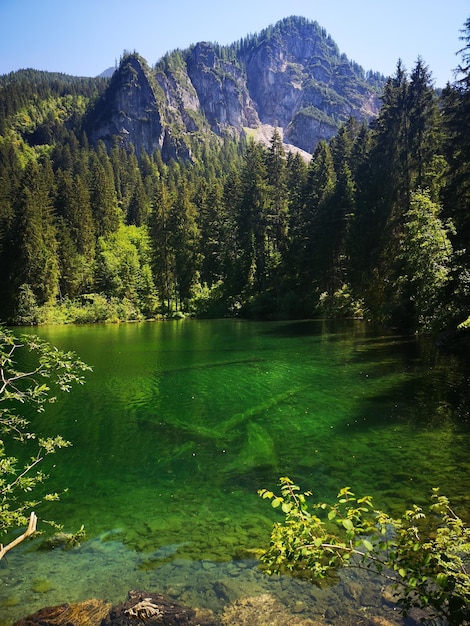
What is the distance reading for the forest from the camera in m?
25.0

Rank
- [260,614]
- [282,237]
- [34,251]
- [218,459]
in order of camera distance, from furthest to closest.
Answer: [282,237]
[34,251]
[218,459]
[260,614]

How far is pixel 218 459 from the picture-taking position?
35.6 feet

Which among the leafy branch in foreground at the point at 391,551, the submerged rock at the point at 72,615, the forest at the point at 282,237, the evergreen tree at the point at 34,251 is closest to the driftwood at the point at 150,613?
the submerged rock at the point at 72,615

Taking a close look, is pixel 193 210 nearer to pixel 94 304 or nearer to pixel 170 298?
pixel 170 298

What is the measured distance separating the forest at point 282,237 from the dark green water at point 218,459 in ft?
23.3

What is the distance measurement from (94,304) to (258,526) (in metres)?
56.5

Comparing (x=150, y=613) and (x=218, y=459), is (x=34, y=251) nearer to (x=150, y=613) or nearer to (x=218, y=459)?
(x=218, y=459)

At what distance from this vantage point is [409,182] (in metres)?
35.1

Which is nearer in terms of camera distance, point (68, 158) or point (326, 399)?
point (326, 399)

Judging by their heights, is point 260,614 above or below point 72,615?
above

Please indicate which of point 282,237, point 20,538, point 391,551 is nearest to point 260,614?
point 391,551

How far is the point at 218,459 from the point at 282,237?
171 feet

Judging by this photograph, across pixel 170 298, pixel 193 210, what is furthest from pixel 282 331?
pixel 193 210

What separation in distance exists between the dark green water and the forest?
280 inches
